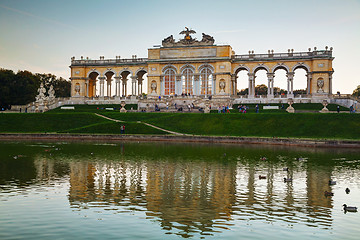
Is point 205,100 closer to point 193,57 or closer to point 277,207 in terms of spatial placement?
point 193,57

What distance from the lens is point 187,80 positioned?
8569 centimetres

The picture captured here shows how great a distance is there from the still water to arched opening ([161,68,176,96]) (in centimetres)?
5957

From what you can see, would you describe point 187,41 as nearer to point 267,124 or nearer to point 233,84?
point 233,84

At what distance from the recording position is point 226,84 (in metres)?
82.2

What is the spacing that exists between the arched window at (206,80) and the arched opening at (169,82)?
20.7ft

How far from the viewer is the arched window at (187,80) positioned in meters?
85.4

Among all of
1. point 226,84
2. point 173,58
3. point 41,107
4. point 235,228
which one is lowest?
point 235,228

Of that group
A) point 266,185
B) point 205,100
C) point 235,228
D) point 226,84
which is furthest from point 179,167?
point 226,84

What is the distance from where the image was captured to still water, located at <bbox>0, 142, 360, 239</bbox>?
39.1ft

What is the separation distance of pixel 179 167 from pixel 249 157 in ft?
25.9

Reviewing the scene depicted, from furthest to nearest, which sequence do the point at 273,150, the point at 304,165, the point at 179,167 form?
the point at 273,150
the point at 304,165
the point at 179,167

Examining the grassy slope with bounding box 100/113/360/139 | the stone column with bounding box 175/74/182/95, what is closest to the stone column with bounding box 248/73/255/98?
the stone column with bounding box 175/74/182/95

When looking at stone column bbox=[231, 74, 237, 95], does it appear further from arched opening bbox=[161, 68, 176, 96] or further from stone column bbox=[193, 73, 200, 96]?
arched opening bbox=[161, 68, 176, 96]

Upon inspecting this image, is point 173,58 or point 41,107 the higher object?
point 173,58
